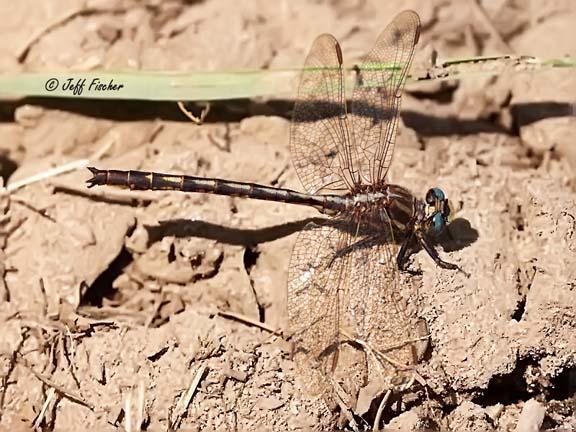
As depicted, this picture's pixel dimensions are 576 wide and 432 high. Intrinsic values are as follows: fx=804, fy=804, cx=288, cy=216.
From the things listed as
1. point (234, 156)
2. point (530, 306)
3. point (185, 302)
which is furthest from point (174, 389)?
point (530, 306)

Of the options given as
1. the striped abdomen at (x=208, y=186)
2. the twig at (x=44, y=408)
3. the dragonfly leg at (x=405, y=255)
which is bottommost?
the twig at (x=44, y=408)

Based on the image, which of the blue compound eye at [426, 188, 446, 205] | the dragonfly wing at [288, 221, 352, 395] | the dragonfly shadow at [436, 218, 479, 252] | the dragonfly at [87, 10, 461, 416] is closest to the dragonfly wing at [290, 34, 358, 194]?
the dragonfly at [87, 10, 461, 416]

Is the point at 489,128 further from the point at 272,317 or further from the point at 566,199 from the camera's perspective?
the point at 272,317

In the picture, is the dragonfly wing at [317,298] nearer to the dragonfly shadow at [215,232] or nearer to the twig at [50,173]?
the dragonfly shadow at [215,232]

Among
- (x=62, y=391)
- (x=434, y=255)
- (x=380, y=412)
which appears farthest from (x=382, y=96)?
(x=62, y=391)

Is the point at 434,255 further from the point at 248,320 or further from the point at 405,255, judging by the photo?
the point at 248,320

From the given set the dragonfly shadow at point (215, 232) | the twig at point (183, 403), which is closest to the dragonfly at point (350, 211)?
the dragonfly shadow at point (215, 232)
